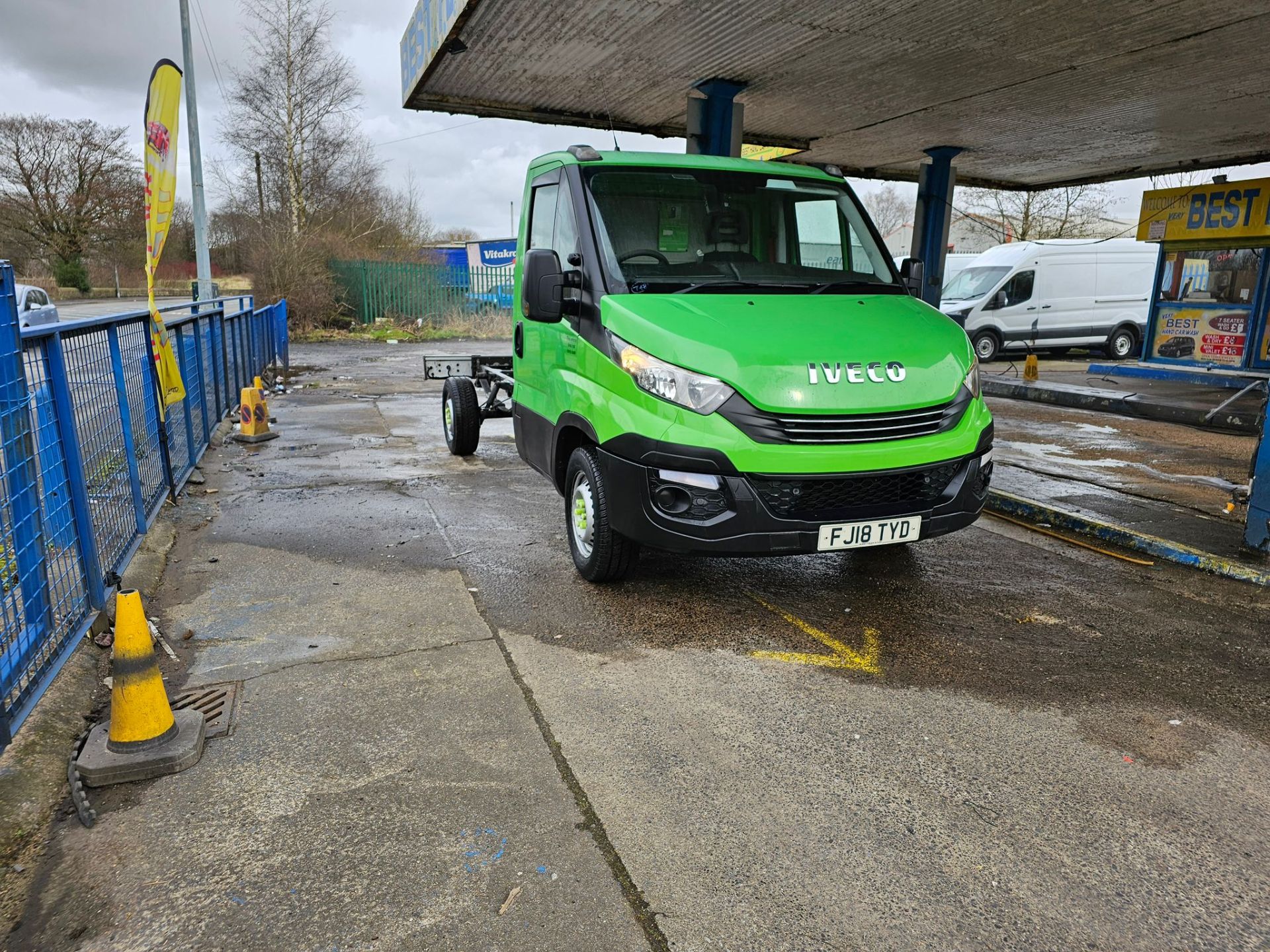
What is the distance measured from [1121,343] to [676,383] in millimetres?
20766

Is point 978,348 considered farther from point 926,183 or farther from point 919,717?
point 919,717

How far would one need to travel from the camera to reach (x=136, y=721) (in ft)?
10.2

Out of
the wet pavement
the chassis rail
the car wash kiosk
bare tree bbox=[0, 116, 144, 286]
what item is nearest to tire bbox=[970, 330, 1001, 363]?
the car wash kiosk

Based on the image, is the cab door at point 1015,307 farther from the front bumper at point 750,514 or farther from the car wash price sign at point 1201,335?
the front bumper at point 750,514

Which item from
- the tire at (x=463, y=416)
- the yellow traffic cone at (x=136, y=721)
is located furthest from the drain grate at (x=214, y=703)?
the tire at (x=463, y=416)

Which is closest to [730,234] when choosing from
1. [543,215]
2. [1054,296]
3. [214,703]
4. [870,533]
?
[543,215]

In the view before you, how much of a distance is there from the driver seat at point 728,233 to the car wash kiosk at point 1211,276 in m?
11.9

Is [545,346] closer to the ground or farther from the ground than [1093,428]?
farther from the ground

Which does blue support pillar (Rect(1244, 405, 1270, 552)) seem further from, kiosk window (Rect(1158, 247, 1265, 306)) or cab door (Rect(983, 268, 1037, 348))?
cab door (Rect(983, 268, 1037, 348))

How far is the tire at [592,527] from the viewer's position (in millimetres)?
4602

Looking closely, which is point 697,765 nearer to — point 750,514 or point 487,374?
point 750,514

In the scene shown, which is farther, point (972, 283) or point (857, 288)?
point (972, 283)

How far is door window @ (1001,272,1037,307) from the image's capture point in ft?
64.8

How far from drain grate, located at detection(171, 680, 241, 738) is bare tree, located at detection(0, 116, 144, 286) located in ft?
169
